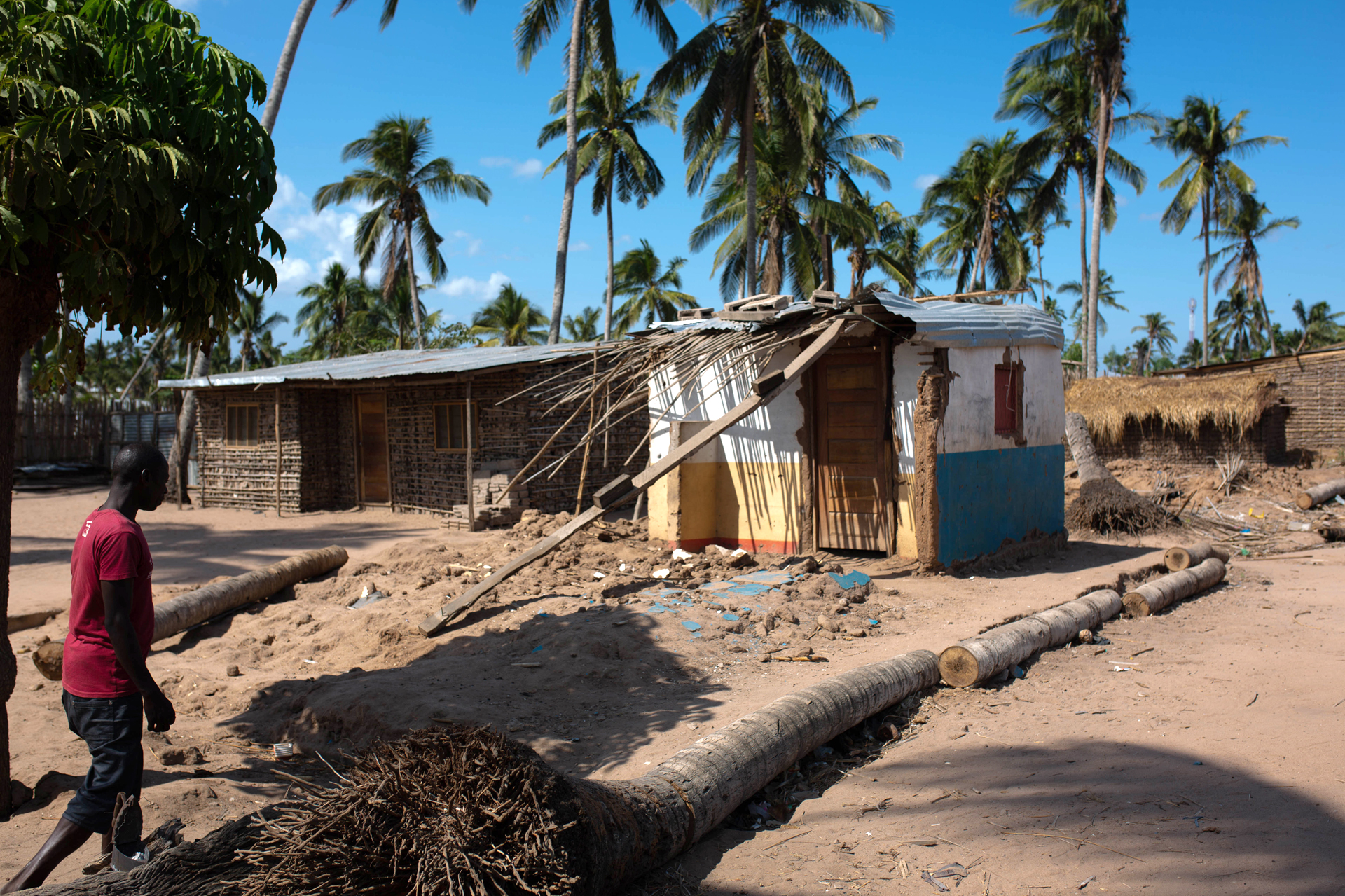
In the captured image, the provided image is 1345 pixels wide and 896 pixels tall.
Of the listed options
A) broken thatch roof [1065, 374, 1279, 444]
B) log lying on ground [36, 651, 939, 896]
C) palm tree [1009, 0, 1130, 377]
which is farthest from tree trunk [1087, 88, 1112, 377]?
log lying on ground [36, 651, 939, 896]

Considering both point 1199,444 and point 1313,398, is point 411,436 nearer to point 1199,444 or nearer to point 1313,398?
point 1199,444

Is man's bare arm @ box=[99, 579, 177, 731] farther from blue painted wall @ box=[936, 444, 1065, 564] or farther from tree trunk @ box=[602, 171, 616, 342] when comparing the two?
tree trunk @ box=[602, 171, 616, 342]

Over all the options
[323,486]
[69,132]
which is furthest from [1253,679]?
[323,486]

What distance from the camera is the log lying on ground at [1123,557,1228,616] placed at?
7.56 metres

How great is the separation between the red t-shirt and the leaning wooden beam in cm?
411

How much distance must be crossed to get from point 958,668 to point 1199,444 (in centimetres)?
1609

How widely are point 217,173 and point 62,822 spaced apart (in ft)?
8.93

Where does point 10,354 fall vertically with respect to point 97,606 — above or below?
above

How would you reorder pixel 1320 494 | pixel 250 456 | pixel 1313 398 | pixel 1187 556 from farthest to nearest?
pixel 1313 398 < pixel 250 456 < pixel 1320 494 < pixel 1187 556

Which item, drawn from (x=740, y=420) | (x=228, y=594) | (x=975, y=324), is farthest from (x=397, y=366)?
(x=975, y=324)

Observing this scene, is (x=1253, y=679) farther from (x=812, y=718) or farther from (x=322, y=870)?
(x=322, y=870)

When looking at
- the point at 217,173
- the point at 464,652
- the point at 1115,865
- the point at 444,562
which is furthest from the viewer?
the point at 444,562

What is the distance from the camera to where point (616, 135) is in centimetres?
2703

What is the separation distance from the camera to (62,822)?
2.99 m
